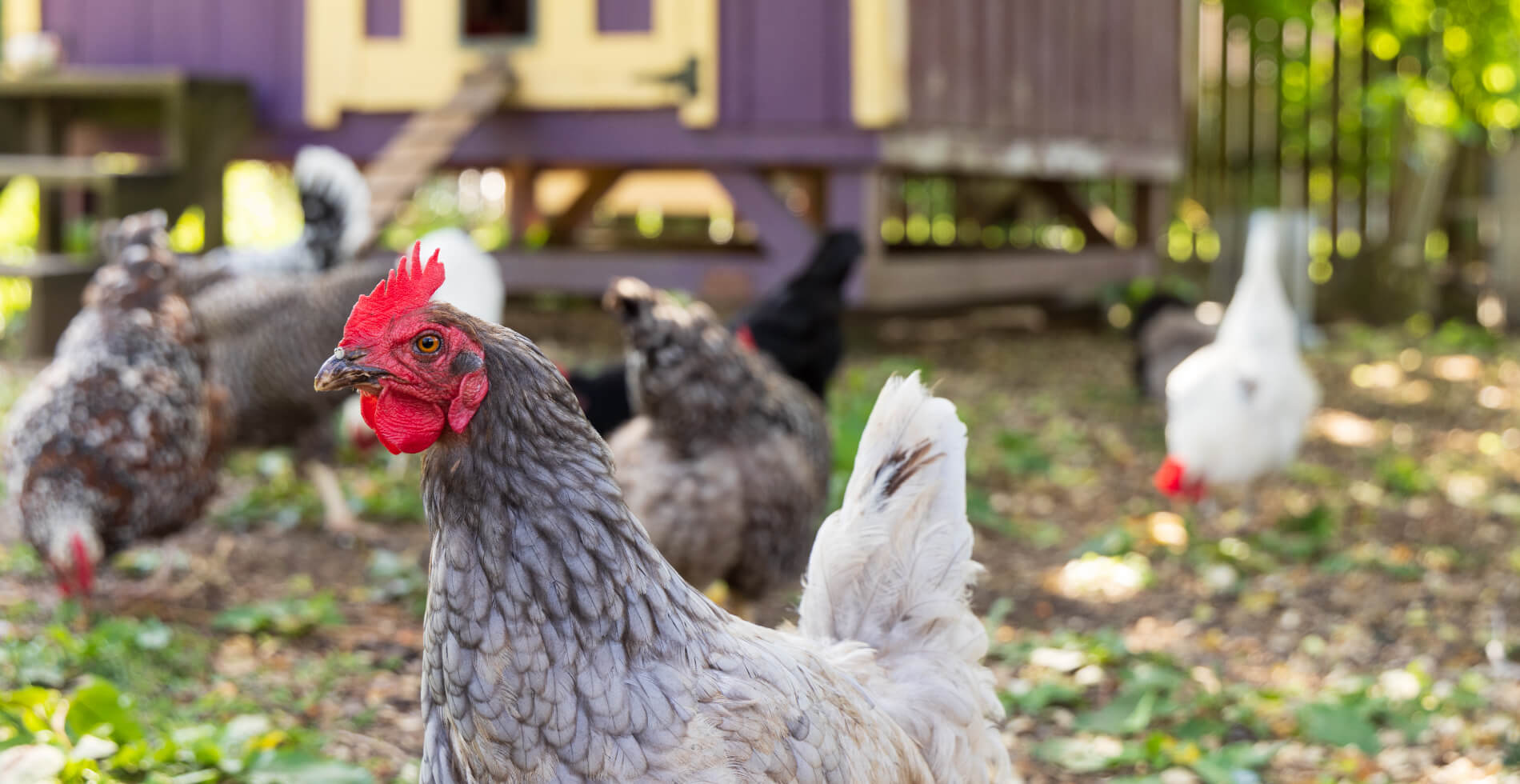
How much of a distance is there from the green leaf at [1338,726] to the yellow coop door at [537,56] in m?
4.92

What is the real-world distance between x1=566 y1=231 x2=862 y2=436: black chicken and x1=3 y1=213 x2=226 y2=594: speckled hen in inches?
56.0

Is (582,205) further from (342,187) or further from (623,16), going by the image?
(342,187)

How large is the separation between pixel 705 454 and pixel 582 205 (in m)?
7.02

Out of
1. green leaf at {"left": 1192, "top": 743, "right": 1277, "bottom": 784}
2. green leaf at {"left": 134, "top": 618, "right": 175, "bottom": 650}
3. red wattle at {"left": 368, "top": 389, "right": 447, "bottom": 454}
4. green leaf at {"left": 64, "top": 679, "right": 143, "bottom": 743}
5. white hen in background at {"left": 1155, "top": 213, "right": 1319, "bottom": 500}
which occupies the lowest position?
green leaf at {"left": 1192, "top": 743, "right": 1277, "bottom": 784}

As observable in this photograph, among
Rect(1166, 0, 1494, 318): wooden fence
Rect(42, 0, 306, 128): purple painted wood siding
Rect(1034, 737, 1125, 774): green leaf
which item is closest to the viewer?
Rect(1034, 737, 1125, 774): green leaf

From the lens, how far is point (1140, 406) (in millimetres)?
8266

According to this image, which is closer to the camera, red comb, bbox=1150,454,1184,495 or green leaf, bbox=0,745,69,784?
green leaf, bbox=0,745,69,784

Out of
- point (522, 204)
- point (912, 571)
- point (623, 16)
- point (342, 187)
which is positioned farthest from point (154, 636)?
point (522, 204)

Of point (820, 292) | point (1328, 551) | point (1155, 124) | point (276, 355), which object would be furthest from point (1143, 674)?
point (1155, 124)

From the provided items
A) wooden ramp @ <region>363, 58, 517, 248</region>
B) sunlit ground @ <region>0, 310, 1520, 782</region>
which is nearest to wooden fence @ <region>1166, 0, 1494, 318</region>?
sunlit ground @ <region>0, 310, 1520, 782</region>

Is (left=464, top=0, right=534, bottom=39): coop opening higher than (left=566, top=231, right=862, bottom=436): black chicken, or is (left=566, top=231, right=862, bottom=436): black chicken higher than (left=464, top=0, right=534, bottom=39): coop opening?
(left=464, top=0, right=534, bottom=39): coop opening

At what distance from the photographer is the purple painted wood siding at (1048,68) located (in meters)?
7.75

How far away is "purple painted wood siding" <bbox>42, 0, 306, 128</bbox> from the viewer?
830cm

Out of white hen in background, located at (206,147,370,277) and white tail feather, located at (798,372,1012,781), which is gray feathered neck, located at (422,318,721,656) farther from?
white hen in background, located at (206,147,370,277)
